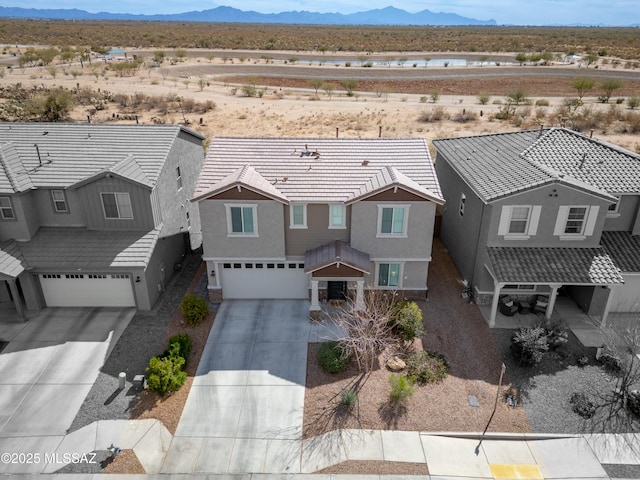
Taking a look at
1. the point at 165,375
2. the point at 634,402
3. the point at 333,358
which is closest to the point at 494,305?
the point at 634,402

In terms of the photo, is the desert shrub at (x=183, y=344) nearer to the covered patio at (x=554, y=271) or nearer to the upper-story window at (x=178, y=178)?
the upper-story window at (x=178, y=178)

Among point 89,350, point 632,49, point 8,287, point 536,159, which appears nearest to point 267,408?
point 89,350

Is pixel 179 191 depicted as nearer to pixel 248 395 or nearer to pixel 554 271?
pixel 248 395

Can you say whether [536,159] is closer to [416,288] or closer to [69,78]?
[416,288]

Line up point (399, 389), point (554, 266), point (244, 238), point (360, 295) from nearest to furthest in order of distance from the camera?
point (399, 389)
point (554, 266)
point (360, 295)
point (244, 238)

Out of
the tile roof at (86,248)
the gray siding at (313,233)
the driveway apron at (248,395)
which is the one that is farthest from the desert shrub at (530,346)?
the tile roof at (86,248)

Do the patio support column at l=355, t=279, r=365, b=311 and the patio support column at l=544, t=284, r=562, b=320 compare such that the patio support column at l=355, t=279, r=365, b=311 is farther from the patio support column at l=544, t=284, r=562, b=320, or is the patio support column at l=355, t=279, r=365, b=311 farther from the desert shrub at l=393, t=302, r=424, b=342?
the patio support column at l=544, t=284, r=562, b=320
